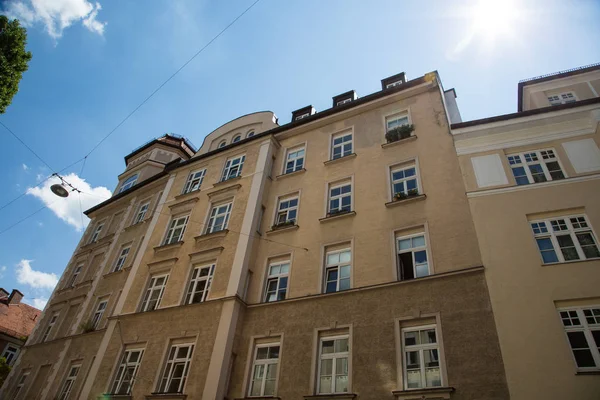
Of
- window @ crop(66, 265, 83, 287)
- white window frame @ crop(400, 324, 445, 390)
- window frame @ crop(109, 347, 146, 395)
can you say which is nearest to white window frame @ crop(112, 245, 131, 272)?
window @ crop(66, 265, 83, 287)

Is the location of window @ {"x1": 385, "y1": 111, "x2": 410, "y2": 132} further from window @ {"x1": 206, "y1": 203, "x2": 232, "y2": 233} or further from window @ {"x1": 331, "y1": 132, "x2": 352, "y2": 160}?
window @ {"x1": 206, "y1": 203, "x2": 232, "y2": 233}

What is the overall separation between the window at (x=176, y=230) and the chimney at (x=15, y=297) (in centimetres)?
3526

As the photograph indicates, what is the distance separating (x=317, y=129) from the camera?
2064cm

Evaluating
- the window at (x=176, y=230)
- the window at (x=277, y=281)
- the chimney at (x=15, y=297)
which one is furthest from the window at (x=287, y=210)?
the chimney at (x=15, y=297)

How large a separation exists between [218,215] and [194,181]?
4.37 m

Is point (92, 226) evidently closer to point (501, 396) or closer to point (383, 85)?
point (383, 85)

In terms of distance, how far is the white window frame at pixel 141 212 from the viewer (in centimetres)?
2483

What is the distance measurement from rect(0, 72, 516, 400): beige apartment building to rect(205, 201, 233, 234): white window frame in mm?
74

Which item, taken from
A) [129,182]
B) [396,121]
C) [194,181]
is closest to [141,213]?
[194,181]

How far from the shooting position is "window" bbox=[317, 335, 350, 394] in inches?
466

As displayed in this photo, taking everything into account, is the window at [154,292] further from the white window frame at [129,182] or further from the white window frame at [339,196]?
the white window frame at [129,182]

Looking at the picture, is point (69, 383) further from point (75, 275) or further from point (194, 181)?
point (194, 181)

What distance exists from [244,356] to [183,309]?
3.57 m

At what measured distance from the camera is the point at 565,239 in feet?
38.8
